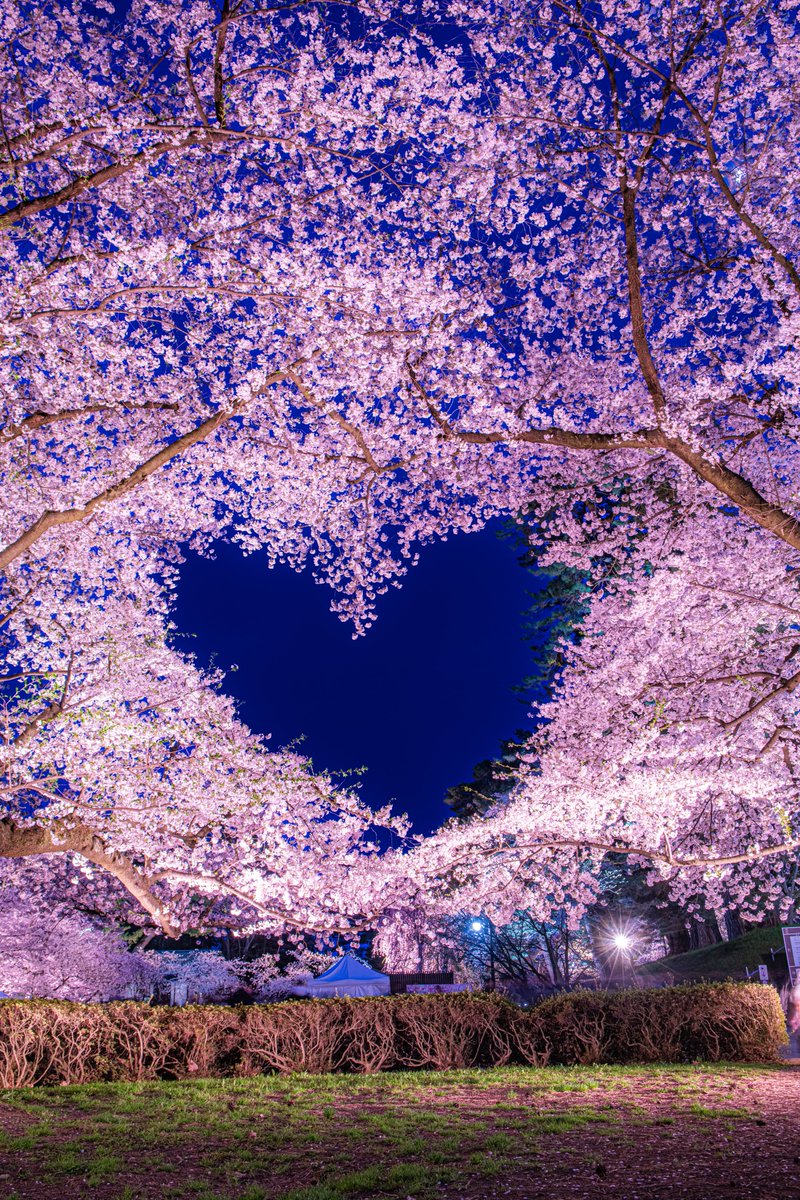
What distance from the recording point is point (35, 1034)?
948cm

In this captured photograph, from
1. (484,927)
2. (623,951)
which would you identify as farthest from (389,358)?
(623,951)

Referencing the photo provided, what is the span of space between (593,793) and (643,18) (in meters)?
8.21

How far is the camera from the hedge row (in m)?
9.66

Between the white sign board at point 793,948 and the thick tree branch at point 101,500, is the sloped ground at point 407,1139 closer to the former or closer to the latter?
the thick tree branch at point 101,500

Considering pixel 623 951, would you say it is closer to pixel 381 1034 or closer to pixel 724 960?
pixel 724 960

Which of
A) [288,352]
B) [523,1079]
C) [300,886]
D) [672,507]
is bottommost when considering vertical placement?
[523,1079]

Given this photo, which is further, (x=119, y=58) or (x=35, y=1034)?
(x=35, y=1034)

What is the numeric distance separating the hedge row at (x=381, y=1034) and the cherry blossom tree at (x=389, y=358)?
6.37 ft

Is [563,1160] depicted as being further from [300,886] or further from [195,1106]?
[300,886]

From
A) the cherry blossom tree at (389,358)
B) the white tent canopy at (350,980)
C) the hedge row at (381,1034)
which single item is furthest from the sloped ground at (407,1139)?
the white tent canopy at (350,980)

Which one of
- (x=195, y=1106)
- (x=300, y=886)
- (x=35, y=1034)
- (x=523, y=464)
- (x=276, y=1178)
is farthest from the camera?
(x=300, y=886)

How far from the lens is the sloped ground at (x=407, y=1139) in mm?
4879

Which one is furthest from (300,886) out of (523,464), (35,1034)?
(523,464)

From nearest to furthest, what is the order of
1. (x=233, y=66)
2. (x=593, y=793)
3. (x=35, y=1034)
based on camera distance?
(x=233, y=66), (x=593, y=793), (x=35, y=1034)
